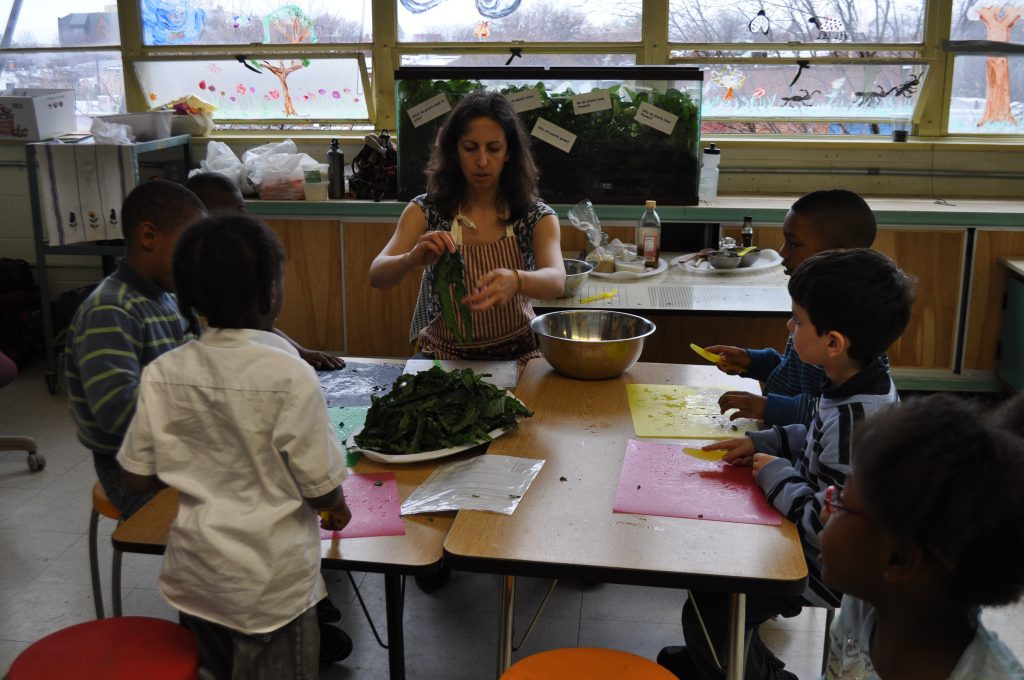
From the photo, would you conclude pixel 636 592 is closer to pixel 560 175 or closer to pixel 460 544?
pixel 460 544

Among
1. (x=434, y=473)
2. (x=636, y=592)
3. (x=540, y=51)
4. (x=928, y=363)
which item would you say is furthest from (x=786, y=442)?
(x=540, y=51)

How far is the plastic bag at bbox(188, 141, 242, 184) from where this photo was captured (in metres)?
4.60

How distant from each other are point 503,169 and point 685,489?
1.39 m

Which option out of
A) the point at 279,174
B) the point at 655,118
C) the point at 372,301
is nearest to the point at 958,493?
the point at 655,118

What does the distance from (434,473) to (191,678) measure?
592mm

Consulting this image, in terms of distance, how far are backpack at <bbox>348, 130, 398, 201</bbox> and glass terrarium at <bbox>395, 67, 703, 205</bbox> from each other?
167 mm

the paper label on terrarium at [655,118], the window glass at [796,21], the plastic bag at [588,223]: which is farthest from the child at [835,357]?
the window glass at [796,21]

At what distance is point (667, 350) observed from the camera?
371 centimetres

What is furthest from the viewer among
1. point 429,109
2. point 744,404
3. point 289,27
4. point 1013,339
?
point 289,27

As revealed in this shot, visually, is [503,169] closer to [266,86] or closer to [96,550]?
[96,550]

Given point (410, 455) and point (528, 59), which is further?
point (528, 59)

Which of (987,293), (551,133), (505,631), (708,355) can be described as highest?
(551,133)

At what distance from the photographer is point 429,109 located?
4230mm

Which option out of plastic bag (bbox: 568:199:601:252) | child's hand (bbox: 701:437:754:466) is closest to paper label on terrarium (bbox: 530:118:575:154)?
plastic bag (bbox: 568:199:601:252)
